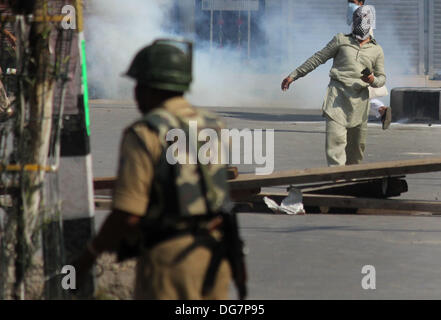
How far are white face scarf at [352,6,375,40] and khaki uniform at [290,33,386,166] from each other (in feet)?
0.24

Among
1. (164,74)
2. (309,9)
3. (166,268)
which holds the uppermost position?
(309,9)

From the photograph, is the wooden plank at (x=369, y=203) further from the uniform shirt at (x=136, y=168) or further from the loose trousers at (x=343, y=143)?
the uniform shirt at (x=136, y=168)

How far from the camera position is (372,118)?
25.0m

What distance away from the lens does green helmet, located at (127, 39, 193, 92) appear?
157 inches

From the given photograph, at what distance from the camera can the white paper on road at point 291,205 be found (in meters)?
9.99

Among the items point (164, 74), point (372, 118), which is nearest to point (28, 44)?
point (164, 74)

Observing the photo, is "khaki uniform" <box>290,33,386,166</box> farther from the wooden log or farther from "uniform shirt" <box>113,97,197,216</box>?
"uniform shirt" <box>113,97,197,216</box>

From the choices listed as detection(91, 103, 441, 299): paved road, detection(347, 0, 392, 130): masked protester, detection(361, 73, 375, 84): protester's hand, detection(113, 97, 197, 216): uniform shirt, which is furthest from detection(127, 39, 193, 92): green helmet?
detection(347, 0, 392, 130): masked protester

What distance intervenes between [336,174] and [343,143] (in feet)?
4.95

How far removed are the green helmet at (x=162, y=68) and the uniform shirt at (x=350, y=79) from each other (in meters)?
7.02

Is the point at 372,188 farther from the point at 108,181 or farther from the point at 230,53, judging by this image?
the point at 230,53
